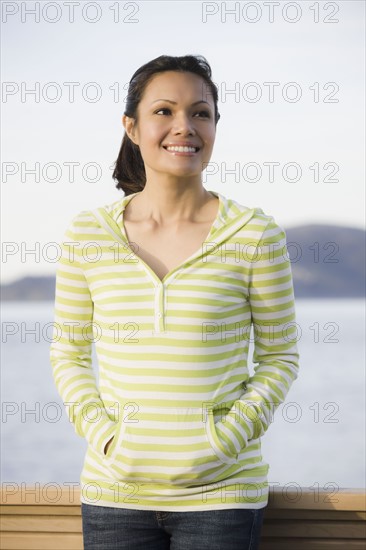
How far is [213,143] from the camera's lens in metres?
1.77

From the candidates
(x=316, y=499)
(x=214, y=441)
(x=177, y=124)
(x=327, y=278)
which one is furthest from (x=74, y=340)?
(x=327, y=278)

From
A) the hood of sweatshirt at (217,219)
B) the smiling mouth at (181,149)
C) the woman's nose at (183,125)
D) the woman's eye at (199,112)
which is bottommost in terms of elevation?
the hood of sweatshirt at (217,219)

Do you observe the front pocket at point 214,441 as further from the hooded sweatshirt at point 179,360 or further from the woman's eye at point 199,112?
the woman's eye at point 199,112

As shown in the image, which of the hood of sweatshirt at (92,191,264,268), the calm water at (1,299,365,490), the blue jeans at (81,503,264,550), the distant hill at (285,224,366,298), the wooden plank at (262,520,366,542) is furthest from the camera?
the distant hill at (285,224,366,298)

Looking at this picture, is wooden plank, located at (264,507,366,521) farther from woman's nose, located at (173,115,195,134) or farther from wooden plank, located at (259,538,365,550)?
woman's nose, located at (173,115,195,134)

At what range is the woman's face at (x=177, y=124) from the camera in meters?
1.72

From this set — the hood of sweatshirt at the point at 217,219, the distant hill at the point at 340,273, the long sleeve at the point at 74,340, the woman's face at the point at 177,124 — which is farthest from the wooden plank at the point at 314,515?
the distant hill at the point at 340,273

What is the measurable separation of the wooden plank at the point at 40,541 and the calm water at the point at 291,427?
76.3 inches

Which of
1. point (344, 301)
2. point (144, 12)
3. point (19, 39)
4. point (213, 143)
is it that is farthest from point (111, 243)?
point (344, 301)

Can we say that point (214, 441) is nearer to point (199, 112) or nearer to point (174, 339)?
point (174, 339)

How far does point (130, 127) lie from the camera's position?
1873 millimetres

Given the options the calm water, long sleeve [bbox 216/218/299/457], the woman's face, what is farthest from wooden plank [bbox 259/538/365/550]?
the calm water

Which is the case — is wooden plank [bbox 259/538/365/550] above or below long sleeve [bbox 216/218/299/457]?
below

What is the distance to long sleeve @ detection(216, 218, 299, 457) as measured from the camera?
1.67 meters
